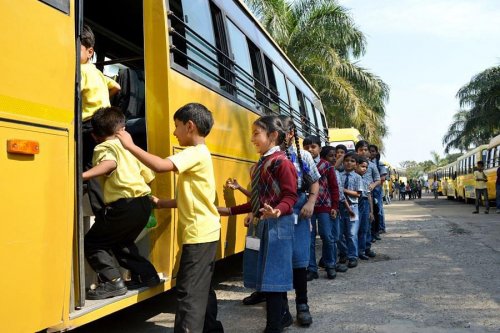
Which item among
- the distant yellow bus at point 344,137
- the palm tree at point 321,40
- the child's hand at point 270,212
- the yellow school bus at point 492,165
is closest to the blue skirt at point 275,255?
the child's hand at point 270,212

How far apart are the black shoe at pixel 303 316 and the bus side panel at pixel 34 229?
215cm

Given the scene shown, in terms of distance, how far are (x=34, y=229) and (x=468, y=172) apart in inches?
1074

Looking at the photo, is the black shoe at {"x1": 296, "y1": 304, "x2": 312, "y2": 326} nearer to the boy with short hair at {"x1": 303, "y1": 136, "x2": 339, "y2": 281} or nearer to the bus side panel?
the boy with short hair at {"x1": 303, "y1": 136, "x2": 339, "y2": 281}

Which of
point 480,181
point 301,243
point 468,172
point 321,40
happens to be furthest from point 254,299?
point 468,172

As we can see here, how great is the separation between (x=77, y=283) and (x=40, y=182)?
0.70 meters

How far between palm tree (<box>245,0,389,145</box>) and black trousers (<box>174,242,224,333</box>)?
16858mm

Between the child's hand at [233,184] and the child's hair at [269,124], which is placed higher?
the child's hair at [269,124]

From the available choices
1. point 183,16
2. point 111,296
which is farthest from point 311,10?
point 111,296

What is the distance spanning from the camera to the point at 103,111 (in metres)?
3.59

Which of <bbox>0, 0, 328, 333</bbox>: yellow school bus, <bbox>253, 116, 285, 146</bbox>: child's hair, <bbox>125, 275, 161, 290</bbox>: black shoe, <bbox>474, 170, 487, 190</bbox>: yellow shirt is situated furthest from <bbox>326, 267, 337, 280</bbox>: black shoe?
<bbox>474, 170, 487, 190</bbox>: yellow shirt

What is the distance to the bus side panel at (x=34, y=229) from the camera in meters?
2.47

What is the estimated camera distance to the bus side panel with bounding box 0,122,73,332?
2469mm

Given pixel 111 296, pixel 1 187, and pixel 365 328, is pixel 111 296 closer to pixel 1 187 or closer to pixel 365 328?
pixel 1 187

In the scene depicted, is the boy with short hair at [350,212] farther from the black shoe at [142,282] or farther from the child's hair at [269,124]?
the black shoe at [142,282]
